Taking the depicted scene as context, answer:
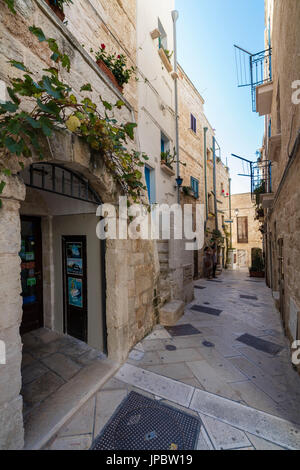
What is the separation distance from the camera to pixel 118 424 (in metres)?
1.97

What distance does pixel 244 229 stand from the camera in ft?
61.0

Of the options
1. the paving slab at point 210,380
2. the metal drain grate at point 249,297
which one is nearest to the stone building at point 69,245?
the paving slab at point 210,380

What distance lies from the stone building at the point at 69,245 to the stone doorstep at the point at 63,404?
19 millimetres

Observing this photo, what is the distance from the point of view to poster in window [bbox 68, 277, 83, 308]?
141 inches

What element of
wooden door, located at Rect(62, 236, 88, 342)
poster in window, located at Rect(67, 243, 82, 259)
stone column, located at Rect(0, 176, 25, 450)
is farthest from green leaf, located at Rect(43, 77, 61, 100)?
poster in window, located at Rect(67, 243, 82, 259)

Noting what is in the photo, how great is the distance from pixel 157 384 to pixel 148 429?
1.97 feet

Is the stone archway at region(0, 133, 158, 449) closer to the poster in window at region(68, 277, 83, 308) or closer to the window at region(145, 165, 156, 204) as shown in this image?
the poster in window at region(68, 277, 83, 308)

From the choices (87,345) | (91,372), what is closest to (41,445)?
(91,372)

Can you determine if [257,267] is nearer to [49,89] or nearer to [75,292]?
[75,292]

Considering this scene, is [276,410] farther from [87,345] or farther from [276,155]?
[276,155]

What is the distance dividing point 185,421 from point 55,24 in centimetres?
461

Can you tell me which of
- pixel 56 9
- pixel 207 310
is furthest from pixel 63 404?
pixel 56 9

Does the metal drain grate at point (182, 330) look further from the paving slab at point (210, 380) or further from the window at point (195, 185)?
the window at point (195, 185)

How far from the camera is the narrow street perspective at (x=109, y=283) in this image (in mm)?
1679
